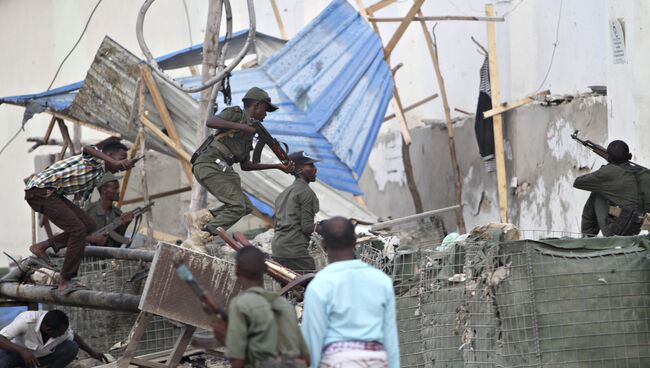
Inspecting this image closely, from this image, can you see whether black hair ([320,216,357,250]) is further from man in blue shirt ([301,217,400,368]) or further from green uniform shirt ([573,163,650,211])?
green uniform shirt ([573,163,650,211])

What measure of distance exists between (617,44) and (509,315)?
4.05m

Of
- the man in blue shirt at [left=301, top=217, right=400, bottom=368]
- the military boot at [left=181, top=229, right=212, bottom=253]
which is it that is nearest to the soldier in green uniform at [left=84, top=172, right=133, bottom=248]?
the military boot at [left=181, top=229, right=212, bottom=253]

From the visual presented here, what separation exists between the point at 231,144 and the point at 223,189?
1.17 ft

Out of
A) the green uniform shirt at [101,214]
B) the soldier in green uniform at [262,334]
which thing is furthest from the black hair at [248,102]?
the soldier in green uniform at [262,334]

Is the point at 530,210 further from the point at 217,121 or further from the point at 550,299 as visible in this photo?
the point at 550,299

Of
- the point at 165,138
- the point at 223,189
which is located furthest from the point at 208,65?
the point at 223,189

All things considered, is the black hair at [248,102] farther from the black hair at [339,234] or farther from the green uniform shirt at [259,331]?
the green uniform shirt at [259,331]

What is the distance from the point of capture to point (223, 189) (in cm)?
831

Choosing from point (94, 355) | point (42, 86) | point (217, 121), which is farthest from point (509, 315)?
point (42, 86)

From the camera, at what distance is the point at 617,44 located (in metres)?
9.48

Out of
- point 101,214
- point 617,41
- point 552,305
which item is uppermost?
point 617,41

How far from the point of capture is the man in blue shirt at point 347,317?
4430 millimetres

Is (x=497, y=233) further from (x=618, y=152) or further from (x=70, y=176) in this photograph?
(x=70, y=176)

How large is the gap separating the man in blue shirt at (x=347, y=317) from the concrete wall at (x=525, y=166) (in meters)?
6.62
